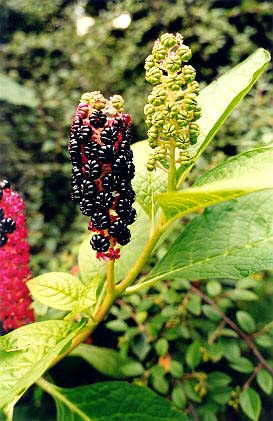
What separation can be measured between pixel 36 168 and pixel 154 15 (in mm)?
961

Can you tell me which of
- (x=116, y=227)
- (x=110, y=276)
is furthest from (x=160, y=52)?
(x=110, y=276)

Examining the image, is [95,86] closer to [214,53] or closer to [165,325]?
[214,53]

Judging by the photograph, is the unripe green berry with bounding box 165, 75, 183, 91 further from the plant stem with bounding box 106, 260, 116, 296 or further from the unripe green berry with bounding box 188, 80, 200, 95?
the plant stem with bounding box 106, 260, 116, 296

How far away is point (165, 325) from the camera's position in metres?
1.54

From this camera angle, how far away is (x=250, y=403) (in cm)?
136

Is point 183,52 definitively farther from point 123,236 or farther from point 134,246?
point 134,246

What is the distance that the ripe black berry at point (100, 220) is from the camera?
3.20 ft

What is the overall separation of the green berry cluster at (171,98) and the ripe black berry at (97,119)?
0.27 feet

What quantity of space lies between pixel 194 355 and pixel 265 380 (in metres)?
0.21

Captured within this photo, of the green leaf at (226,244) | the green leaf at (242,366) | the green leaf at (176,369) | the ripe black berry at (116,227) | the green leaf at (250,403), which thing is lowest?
the green leaf at (250,403)

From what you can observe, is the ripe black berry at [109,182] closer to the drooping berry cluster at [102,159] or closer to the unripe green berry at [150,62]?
the drooping berry cluster at [102,159]

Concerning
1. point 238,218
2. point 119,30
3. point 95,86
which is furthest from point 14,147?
point 238,218

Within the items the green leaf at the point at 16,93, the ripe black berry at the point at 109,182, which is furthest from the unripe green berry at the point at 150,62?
the green leaf at the point at 16,93

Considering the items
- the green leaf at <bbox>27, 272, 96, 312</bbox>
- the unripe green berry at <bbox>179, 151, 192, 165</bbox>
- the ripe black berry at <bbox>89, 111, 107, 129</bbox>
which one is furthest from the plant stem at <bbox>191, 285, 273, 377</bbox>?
the ripe black berry at <bbox>89, 111, 107, 129</bbox>
